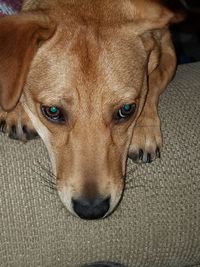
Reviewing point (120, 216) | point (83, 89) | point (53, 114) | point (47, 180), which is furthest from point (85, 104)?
point (120, 216)

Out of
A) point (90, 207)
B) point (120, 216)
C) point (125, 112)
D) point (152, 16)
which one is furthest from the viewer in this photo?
point (152, 16)

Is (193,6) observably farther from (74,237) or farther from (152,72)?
(74,237)

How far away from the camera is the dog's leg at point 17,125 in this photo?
229cm

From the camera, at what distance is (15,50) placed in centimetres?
212

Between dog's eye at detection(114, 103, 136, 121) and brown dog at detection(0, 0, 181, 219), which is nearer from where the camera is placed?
brown dog at detection(0, 0, 181, 219)

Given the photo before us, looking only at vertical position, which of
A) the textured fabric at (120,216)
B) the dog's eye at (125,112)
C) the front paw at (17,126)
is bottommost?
the textured fabric at (120,216)

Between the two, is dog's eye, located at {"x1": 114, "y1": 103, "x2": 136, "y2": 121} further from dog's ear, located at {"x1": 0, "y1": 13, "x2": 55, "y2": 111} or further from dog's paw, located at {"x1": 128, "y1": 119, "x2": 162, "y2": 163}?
dog's ear, located at {"x1": 0, "y1": 13, "x2": 55, "y2": 111}

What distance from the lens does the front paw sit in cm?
229

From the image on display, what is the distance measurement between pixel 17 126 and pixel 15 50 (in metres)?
0.38

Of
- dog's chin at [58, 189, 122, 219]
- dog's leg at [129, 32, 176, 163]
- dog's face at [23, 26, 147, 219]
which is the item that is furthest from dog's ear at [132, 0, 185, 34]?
dog's chin at [58, 189, 122, 219]

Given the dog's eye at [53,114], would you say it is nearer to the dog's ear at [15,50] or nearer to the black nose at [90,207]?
the dog's ear at [15,50]

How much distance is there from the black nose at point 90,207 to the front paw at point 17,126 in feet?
1.32

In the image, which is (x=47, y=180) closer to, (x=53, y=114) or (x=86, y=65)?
(x=53, y=114)

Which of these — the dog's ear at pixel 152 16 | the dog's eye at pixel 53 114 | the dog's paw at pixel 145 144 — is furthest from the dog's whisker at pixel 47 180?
the dog's ear at pixel 152 16
